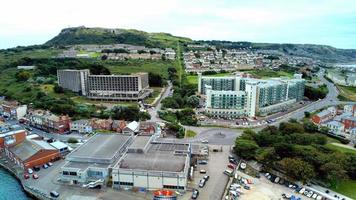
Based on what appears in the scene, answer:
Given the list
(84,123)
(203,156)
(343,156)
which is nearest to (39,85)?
(84,123)

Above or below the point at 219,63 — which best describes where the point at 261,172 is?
below

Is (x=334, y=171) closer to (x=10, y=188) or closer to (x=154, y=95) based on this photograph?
(x=10, y=188)

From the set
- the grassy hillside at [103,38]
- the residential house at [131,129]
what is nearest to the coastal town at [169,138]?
the residential house at [131,129]

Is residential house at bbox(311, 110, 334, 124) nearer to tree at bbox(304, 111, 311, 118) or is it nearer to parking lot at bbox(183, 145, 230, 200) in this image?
tree at bbox(304, 111, 311, 118)

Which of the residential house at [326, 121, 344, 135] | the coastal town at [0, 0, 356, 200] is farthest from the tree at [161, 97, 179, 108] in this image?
the residential house at [326, 121, 344, 135]

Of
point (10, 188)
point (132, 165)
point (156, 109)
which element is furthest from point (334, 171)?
point (156, 109)

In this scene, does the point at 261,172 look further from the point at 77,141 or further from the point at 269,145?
the point at 77,141
